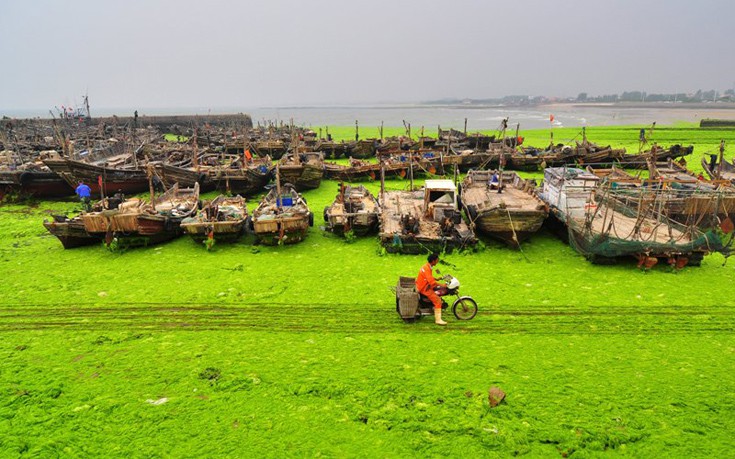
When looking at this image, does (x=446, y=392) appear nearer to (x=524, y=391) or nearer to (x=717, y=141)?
(x=524, y=391)

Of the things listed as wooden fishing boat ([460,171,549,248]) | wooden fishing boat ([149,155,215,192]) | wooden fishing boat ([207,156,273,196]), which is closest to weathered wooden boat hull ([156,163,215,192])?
wooden fishing boat ([149,155,215,192])

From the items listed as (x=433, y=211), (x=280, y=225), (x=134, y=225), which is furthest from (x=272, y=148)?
(x=433, y=211)

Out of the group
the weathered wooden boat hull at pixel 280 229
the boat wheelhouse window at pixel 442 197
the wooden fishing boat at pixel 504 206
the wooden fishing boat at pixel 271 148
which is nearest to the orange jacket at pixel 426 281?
the wooden fishing boat at pixel 504 206

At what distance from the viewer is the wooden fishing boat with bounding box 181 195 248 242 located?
47.6 ft

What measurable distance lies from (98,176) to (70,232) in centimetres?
786

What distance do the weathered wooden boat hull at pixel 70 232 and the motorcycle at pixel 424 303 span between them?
11.8m

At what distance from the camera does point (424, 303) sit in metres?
9.47

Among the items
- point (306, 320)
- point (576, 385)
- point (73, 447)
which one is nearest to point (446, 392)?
point (576, 385)

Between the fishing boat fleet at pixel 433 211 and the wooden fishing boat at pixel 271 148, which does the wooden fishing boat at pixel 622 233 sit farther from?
the wooden fishing boat at pixel 271 148

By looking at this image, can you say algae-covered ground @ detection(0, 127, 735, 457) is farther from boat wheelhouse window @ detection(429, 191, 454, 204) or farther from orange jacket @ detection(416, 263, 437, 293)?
boat wheelhouse window @ detection(429, 191, 454, 204)

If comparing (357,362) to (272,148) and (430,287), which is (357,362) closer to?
(430,287)

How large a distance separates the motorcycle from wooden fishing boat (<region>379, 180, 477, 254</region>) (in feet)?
13.8

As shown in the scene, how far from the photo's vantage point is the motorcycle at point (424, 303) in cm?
923

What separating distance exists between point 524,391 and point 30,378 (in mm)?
9283
